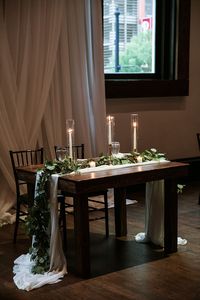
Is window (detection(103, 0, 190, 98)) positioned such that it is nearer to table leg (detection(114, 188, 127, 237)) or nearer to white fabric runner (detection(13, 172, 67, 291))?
table leg (detection(114, 188, 127, 237))

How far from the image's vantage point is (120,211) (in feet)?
13.5

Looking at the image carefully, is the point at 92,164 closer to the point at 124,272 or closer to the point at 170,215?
the point at 170,215

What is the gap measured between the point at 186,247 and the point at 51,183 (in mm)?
1269

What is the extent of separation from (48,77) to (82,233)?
2198 mm

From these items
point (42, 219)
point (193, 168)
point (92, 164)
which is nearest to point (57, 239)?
point (42, 219)

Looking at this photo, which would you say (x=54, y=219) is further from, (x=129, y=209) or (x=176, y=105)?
(x=176, y=105)

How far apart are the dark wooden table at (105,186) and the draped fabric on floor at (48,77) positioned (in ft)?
3.74

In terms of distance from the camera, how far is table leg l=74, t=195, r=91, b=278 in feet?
10.5

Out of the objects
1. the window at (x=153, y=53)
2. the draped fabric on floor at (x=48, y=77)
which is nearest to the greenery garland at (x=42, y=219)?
the draped fabric on floor at (x=48, y=77)

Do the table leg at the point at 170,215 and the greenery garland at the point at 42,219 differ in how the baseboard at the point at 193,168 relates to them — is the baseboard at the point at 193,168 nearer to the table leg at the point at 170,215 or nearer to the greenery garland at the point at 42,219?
the table leg at the point at 170,215

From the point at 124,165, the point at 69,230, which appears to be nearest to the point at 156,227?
the point at 124,165

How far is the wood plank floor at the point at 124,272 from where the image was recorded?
2994 millimetres

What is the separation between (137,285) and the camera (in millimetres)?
3107

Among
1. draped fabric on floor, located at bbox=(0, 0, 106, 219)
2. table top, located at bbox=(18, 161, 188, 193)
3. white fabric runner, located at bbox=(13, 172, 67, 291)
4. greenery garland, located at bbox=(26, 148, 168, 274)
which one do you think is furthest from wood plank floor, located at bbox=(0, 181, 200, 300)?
draped fabric on floor, located at bbox=(0, 0, 106, 219)
